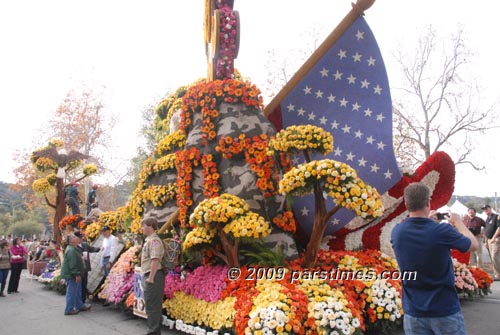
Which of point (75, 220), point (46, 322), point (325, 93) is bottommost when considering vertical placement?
point (46, 322)

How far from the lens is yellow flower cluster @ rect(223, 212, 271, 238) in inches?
236

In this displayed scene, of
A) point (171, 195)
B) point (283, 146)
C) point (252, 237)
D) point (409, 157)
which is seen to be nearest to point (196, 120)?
point (171, 195)

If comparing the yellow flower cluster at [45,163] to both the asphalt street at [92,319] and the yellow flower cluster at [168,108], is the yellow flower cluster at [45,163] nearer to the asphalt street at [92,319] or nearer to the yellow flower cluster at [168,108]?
the yellow flower cluster at [168,108]

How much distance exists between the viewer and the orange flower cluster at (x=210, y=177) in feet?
24.0

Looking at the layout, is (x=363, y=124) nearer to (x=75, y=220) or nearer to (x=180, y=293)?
(x=180, y=293)

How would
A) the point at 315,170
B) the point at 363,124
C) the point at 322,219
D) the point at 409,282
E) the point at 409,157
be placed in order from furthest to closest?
the point at 409,157 → the point at 363,124 → the point at 322,219 → the point at 315,170 → the point at 409,282

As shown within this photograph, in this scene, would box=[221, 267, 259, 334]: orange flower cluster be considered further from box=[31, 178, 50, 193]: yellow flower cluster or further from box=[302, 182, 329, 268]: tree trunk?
box=[31, 178, 50, 193]: yellow flower cluster

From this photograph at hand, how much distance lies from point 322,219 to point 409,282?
3.54 m

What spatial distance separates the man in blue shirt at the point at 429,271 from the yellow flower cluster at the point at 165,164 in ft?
19.8

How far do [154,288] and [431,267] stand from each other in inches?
164

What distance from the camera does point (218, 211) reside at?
6105mm

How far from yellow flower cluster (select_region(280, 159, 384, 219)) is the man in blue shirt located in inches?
107

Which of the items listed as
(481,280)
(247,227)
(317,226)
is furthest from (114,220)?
(481,280)

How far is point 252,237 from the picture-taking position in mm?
6090
